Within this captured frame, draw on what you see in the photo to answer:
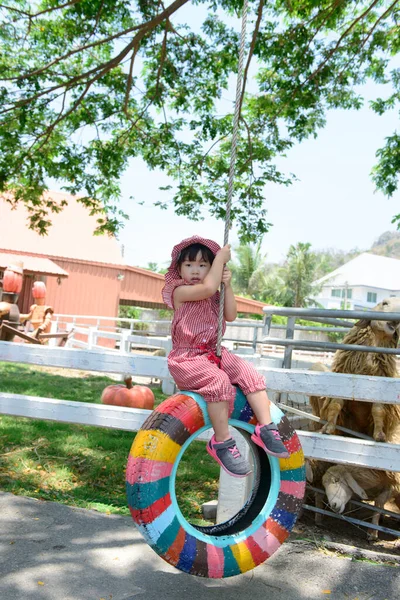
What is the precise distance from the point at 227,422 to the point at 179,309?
21.1 inches

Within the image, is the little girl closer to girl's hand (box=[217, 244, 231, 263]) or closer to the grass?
girl's hand (box=[217, 244, 231, 263])

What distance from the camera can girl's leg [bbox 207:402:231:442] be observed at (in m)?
2.09

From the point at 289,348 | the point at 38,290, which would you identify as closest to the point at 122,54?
the point at 289,348

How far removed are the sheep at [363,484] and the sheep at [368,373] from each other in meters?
0.26

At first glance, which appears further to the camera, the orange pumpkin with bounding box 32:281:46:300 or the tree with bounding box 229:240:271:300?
the tree with bounding box 229:240:271:300

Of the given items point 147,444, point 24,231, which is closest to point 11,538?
point 147,444

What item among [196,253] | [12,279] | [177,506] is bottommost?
[177,506]

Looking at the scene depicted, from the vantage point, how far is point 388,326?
3.91 meters

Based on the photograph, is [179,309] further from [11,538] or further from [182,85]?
[182,85]

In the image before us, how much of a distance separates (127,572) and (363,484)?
2.15 meters

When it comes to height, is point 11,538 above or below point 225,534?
below

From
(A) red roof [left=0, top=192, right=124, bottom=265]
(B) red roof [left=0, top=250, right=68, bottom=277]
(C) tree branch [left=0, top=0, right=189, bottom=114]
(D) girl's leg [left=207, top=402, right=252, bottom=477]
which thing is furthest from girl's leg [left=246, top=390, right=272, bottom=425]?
(A) red roof [left=0, top=192, right=124, bottom=265]

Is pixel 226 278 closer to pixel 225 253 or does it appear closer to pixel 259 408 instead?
pixel 225 253

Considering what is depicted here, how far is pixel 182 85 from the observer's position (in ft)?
27.4
